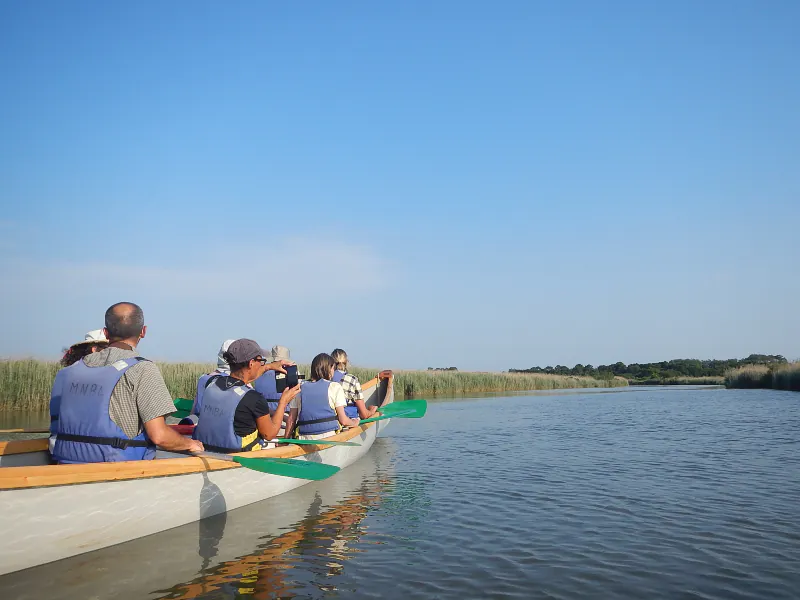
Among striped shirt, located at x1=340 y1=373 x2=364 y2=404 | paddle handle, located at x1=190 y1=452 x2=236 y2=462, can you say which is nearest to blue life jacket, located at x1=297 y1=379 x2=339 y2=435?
striped shirt, located at x1=340 y1=373 x2=364 y2=404

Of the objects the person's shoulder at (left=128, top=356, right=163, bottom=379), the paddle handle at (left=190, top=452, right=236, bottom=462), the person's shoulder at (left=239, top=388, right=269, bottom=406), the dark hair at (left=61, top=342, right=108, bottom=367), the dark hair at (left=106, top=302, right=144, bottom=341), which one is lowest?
the paddle handle at (left=190, top=452, right=236, bottom=462)

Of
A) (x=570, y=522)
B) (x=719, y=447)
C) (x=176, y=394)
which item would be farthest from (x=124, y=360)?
(x=176, y=394)

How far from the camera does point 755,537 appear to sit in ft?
17.5

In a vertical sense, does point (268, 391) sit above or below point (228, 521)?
above

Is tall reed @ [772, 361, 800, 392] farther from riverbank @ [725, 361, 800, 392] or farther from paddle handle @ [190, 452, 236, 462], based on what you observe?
paddle handle @ [190, 452, 236, 462]

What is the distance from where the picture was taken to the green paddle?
5.61 metres

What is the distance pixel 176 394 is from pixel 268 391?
1023cm

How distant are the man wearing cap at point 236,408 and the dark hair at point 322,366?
2020 mm

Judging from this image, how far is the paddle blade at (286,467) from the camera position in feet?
18.7

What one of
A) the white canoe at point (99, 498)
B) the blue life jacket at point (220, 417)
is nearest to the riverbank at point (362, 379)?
the white canoe at point (99, 498)

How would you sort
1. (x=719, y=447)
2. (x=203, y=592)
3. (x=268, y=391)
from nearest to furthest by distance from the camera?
(x=203, y=592) → (x=268, y=391) → (x=719, y=447)

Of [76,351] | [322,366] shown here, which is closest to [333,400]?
[322,366]

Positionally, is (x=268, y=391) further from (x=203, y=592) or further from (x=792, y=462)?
(x=792, y=462)

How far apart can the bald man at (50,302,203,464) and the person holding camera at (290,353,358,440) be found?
3538mm
